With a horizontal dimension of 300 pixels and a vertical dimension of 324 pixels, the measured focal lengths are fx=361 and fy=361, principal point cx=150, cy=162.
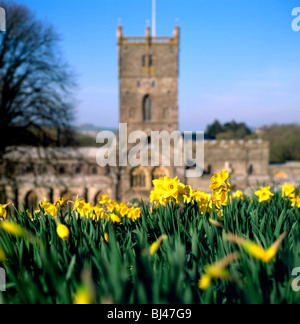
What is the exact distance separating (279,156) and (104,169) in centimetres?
2753

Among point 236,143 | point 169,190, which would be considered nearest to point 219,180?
point 169,190

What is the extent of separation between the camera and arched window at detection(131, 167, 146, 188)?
34.9 m

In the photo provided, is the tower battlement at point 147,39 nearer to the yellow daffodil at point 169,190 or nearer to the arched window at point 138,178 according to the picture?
the arched window at point 138,178

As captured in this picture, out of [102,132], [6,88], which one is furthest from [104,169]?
[6,88]

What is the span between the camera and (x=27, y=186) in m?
32.8

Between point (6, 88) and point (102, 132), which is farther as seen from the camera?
point (102, 132)

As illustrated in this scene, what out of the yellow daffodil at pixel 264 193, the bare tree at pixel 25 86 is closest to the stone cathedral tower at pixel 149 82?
the bare tree at pixel 25 86

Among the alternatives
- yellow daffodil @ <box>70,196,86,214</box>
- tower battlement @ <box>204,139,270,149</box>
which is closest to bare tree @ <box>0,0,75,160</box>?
yellow daffodil @ <box>70,196,86,214</box>

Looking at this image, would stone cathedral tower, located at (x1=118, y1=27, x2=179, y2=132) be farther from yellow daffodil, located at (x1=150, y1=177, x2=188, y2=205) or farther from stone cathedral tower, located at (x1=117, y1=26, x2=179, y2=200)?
yellow daffodil, located at (x1=150, y1=177, x2=188, y2=205)

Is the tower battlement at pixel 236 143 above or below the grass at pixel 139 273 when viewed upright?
above

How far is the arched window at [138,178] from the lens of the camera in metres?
34.9
